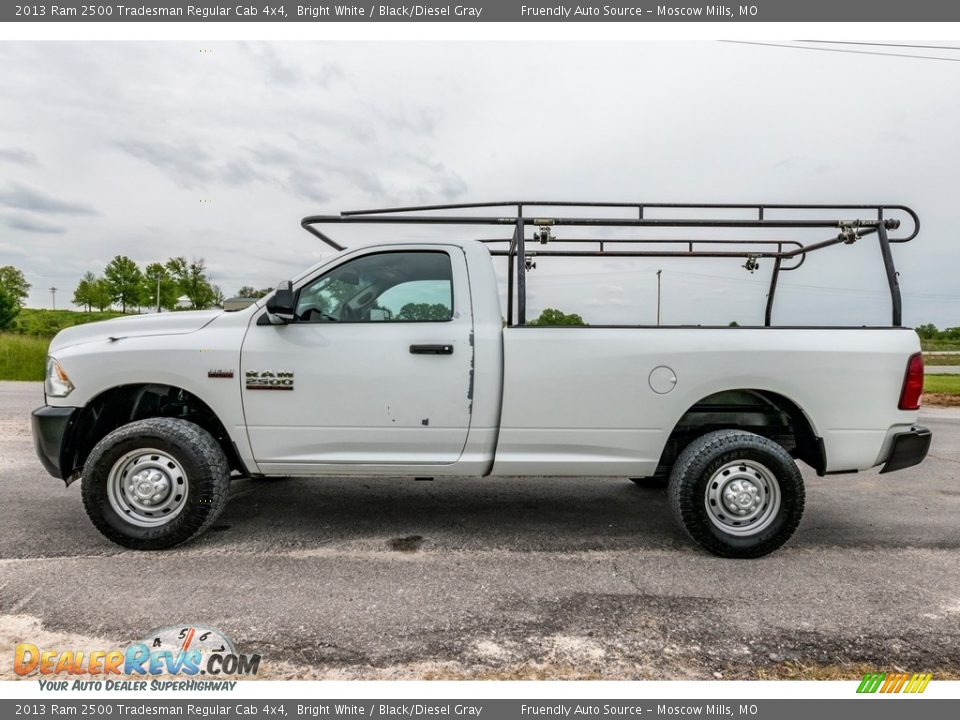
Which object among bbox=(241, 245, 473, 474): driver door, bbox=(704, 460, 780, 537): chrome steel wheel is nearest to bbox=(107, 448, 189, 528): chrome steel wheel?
bbox=(241, 245, 473, 474): driver door

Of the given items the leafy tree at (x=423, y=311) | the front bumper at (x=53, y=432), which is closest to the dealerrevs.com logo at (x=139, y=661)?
the front bumper at (x=53, y=432)

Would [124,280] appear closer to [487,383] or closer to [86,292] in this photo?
[86,292]

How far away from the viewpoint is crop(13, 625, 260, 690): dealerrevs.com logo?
89.5 inches

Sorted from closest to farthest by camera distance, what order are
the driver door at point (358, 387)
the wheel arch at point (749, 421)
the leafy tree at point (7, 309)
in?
1. the driver door at point (358, 387)
2. the wheel arch at point (749, 421)
3. the leafy tree at point (7, 309)

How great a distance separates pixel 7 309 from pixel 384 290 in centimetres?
10010

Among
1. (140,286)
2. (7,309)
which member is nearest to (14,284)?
(7,309)

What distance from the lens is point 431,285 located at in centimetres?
380

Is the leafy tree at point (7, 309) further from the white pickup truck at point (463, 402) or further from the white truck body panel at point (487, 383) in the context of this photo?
the white truck body panel at point (487, 383)

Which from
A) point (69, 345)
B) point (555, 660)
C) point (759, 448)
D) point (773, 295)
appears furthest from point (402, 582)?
point (773, 295)

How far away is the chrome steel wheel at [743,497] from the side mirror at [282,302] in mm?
2900

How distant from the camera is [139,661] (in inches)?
92.8

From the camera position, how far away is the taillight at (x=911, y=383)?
11.7ft

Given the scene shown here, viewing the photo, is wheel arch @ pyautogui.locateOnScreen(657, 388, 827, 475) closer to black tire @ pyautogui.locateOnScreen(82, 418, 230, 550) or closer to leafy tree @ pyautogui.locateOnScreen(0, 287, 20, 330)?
black tire @ pyautogui.locateOnScreen(82, 418, 230, 550)

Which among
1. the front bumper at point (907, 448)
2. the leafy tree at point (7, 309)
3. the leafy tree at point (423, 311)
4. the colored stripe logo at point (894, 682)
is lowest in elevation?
the colored stripe logo at point (894, 682)
